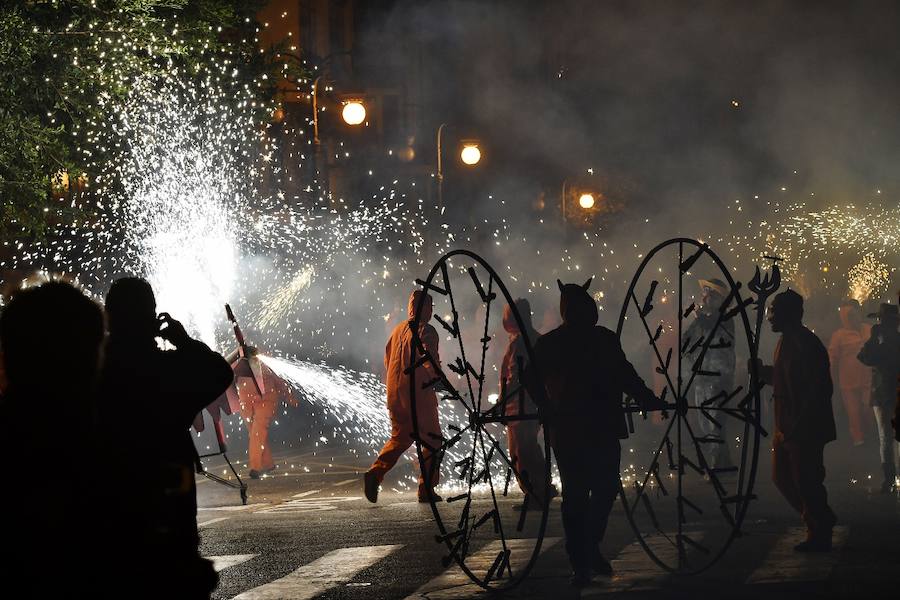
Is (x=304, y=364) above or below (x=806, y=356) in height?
above

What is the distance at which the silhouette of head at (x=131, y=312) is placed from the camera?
539 cm

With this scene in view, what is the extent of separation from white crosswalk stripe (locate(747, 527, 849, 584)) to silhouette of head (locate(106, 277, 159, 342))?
4118 millimetres

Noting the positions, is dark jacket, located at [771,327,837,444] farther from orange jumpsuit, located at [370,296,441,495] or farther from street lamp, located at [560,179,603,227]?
street lamp, located at [560,179,603,227]

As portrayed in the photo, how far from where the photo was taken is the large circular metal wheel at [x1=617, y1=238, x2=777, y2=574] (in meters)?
8.05

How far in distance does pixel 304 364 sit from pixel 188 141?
760 cm

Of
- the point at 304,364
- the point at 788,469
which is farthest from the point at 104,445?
the point at 304,364

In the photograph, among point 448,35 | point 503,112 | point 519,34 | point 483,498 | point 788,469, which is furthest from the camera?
point 448,35

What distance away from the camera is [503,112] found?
32.2 metres

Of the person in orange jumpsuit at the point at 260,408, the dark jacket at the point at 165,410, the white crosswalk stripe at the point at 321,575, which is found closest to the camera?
the dark jacket at the point at 165,410

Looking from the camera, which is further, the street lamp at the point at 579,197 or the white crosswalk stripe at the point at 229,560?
the street lamp at the point at 579,197

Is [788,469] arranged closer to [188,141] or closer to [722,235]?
[188,141]

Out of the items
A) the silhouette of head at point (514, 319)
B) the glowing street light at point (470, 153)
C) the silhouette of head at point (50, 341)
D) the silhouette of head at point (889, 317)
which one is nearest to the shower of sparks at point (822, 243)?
the glowing street light at point (470, 153)

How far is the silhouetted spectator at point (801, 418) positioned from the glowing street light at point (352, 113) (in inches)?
435

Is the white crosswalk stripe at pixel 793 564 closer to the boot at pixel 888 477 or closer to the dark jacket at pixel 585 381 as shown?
the dark jacket at pixel 585 381
